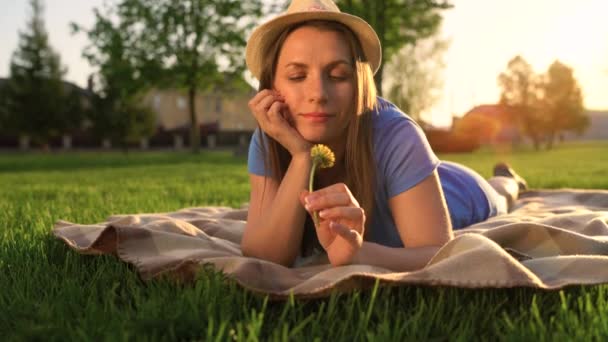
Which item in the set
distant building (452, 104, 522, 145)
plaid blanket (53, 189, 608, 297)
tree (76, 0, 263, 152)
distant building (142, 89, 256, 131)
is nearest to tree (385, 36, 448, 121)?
distant building (452, 104, 522, 145)

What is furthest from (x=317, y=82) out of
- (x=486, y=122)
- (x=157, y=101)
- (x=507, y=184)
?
(x=157, y=101)

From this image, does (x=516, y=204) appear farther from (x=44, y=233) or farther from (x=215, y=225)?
(x=44, y=233)

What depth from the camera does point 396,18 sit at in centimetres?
2345

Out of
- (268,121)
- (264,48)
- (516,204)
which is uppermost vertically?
(264,48)

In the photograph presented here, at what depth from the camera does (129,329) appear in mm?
1854

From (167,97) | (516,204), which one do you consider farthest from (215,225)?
(167,97)

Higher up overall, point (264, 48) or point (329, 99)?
point (264, 48)

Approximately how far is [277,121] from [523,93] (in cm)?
5452

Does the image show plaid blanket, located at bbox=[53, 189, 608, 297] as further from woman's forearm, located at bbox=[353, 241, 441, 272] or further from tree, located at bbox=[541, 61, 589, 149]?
tree, located at bbox=[541, 61, 589, 149]

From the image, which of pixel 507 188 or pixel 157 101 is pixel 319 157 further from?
pixel 157 101

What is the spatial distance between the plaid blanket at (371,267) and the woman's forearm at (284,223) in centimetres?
13

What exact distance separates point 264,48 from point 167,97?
66.5 meters

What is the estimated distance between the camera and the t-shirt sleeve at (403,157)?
2637mm

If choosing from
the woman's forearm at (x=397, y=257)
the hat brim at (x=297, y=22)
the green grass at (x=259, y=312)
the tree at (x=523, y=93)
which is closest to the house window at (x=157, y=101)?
the tree at (x=523, y=93)
